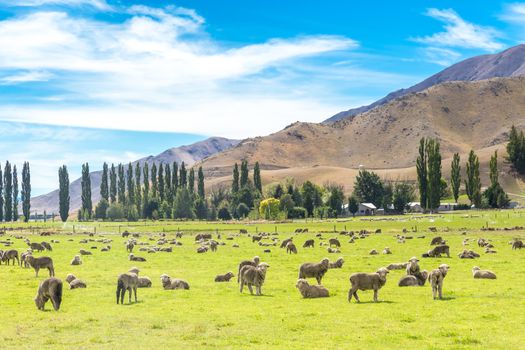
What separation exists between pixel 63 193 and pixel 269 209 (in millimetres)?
74369

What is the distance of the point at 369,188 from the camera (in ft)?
604

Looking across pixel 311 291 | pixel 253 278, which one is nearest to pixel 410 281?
pixel 311 291

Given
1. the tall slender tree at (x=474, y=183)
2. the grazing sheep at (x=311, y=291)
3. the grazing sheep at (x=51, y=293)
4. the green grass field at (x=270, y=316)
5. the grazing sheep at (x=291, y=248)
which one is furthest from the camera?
the tall slender tree at (x=474, y=183)

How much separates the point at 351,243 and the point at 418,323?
44504 mm

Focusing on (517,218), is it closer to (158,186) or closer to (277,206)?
(277,206)

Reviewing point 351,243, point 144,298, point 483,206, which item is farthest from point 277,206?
point 144,298

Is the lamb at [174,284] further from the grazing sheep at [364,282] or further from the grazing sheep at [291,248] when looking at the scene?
the grazing sheep at [291,248]

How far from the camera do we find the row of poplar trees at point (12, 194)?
182m

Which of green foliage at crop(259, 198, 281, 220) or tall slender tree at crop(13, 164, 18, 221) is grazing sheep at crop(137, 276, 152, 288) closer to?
green foliage at crop(259, 198, 281, 220)

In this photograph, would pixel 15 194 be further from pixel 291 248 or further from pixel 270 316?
pixel 270 316

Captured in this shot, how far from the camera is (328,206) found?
16850 cm

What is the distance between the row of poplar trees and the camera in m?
182

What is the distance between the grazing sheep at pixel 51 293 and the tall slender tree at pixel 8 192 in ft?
556

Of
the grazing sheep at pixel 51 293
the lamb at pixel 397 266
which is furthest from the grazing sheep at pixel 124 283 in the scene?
the lamb at pixel 397 266
